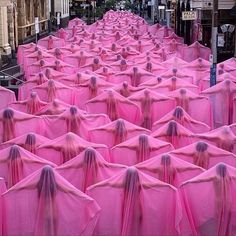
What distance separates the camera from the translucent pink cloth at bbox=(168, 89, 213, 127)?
1527 centimetres

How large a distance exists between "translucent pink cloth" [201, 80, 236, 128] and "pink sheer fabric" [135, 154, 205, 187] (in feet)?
21.0

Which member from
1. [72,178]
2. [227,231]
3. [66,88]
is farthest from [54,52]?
[227,231]

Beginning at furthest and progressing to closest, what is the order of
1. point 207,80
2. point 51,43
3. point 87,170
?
point 51,43
point 207,80
point 87,170

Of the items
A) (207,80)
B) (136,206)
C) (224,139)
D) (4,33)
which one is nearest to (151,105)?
(207,80)

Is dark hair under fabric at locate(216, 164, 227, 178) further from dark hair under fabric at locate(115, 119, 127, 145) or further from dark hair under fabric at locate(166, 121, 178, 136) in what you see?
dark hair under fabric at locate(115, 119, 127, 145)

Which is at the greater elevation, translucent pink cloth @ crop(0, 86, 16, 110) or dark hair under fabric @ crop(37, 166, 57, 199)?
dark hair under fabric @ crop(37, 166, 57, 199)

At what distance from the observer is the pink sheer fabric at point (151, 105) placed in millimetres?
15305

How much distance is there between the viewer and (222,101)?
15984 mm

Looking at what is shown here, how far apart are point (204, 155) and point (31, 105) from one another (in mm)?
6281

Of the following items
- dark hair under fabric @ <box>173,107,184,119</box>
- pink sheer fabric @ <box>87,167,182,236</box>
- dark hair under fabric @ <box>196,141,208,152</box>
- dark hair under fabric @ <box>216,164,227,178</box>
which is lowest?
pink sheer fabric @ <box>87,167,182,236</box>

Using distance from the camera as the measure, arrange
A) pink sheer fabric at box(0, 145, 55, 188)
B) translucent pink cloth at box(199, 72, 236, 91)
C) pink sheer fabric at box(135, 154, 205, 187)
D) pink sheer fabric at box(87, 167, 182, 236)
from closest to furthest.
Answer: pink sheer fabric at box(87, 167, 182, 236), pink sheer fabric at box(135, 154, 205, 187), pink sheer fabric at box(0, 145, 55, 188), translucent pink cloth at box(199, 72, 236, 91)

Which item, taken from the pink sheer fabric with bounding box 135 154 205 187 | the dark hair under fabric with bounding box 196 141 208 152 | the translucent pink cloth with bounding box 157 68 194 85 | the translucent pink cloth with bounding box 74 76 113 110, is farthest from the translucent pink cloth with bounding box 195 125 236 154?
the translucent pink cloth with bounding box 157 68 194 85

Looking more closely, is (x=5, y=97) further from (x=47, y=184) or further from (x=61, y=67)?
(x=47, y=184)

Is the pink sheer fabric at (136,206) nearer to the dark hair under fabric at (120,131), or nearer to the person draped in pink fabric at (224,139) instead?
the person draped in pink fabric at (224,139)
